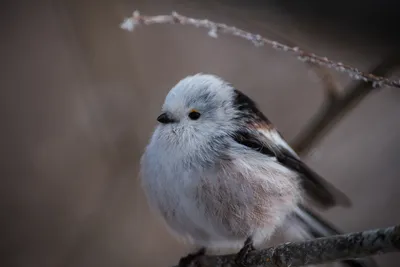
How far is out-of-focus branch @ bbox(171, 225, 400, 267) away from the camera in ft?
3.55

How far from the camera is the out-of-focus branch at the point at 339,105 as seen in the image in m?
1.43

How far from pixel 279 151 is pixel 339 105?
0.25m

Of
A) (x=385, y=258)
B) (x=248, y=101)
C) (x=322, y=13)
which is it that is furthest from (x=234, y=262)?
(x=322, y=13)

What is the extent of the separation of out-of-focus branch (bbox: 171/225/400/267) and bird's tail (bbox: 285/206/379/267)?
0.33 meters

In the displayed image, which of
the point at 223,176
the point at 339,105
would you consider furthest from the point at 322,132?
the point at 223,176

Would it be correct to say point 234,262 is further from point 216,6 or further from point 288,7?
point 288,7

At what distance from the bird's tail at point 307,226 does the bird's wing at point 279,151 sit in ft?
0.19

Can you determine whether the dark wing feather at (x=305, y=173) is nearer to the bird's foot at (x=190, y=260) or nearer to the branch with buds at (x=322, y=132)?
the branch with buds at (x=322, y=132)

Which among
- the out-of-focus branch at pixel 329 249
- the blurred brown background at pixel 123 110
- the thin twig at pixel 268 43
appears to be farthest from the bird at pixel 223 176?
the blurred brown background at pixel 123 110

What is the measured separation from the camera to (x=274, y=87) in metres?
2.63

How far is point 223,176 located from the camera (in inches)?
58.1

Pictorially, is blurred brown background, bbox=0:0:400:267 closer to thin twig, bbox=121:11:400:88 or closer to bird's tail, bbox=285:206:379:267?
bird's tail, bbox=285:206:379:267

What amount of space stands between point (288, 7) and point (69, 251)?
4.97 feet

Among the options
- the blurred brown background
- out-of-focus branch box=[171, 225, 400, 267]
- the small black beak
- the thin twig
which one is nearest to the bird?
the small black beak
